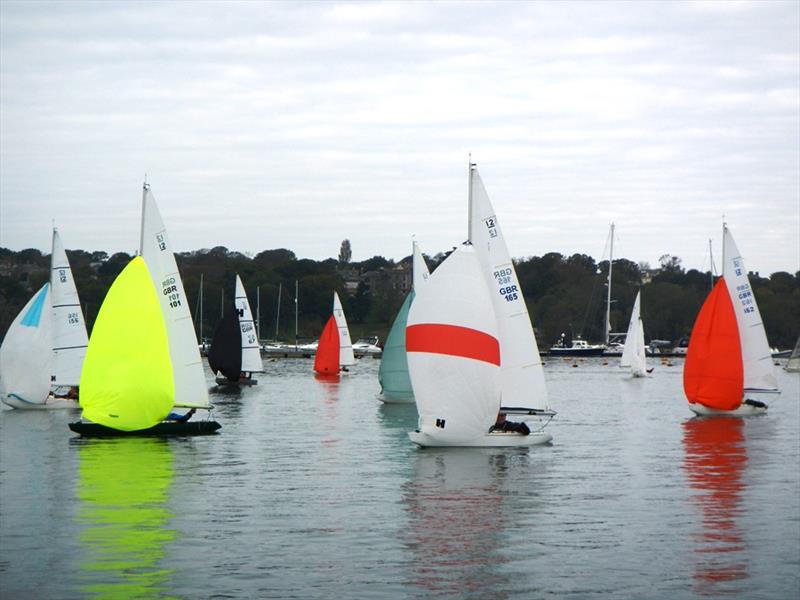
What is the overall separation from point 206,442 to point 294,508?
11167 millimetres

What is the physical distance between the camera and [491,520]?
64.4ft

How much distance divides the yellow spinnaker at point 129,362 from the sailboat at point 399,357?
13.5m

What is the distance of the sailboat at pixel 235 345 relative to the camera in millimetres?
55250

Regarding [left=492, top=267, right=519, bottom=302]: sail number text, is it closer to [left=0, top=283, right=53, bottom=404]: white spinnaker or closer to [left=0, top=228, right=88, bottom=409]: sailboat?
[left=0, top=228, right=88, bottom=409]: sailboat

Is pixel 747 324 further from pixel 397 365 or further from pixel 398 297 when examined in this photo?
pixel 398 297

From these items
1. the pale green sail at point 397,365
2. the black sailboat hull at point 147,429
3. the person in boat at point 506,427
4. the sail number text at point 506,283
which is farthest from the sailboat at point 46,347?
the person in boat at point 506,427

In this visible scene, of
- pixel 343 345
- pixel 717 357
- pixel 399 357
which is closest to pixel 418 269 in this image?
pixel 399 357

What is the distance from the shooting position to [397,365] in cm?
4366

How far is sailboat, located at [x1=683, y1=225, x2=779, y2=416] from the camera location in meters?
38.9

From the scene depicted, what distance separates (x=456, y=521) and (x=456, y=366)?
748 cm

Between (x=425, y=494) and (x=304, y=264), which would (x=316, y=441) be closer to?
(x=425, y=494)

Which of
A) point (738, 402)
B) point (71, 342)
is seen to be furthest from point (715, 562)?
point (71, 342)

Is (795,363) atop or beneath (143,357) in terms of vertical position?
beneath

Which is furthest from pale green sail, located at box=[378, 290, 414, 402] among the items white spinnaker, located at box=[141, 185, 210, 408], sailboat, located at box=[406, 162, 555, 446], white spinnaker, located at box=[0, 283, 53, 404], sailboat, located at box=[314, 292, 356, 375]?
sailboat, located at box=[314, 292, 356, 375]
